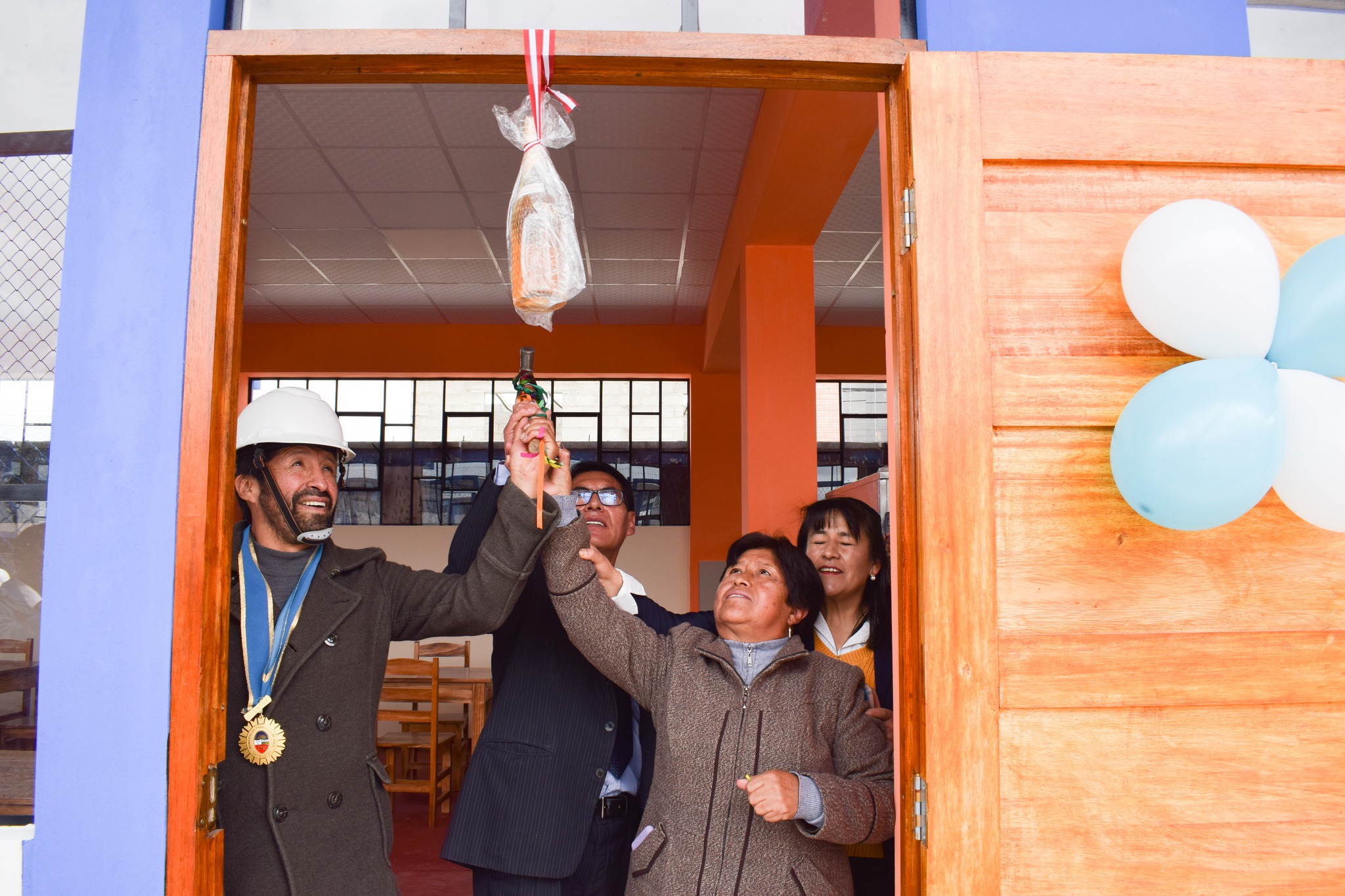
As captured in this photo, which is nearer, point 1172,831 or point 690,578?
point 1172,831

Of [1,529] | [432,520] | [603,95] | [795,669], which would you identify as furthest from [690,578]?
[1,529]

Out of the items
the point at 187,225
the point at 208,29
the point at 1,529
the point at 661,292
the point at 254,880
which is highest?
the point at 661,292

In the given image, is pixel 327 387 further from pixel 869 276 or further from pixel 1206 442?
pixel 1206 442

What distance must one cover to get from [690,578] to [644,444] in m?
1.24

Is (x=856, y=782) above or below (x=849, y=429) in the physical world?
below

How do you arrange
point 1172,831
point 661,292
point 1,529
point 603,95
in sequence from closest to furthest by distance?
point 1172,831 → point 1,529 → point 603,95 → point 661,292

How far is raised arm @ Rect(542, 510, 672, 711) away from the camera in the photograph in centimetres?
181

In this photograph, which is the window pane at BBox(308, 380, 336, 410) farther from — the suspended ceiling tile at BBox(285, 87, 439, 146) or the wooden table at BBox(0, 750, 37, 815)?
the wooden table at BBox(0, 750, 37, 815)

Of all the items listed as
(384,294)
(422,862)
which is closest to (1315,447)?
(422,862)

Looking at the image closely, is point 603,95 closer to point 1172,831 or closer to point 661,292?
point 661,292

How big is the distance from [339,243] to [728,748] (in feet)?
16.5

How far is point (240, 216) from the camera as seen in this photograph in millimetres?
1601

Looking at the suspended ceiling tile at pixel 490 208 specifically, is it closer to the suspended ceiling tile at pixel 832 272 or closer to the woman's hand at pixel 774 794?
the suspended ceiling tile at pixel 832 272

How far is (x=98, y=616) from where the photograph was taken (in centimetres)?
145
